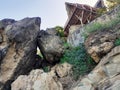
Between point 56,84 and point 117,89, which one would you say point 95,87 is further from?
point 56,84

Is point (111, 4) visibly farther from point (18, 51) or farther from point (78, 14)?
point (18, 51)

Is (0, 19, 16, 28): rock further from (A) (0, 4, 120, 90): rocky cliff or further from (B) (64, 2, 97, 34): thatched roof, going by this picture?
(B) (64, 2, 97, 34): thatched roof

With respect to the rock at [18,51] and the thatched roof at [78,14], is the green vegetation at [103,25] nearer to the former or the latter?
the rock at [18,51]

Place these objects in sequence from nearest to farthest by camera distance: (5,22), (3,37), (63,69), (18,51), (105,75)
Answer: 1. (105,75)
2. (63,69)
3. (18,51)
4. (3,37)
5. (5,22)

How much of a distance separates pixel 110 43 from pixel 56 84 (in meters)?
3.26

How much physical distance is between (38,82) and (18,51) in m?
3.88

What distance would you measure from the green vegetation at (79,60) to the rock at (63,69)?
33 cm

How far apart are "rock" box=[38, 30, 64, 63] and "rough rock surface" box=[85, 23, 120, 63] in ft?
9.99

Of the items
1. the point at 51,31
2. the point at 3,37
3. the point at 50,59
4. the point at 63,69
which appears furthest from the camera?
the point at 51,31

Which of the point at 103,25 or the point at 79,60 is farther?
the point at 79,60

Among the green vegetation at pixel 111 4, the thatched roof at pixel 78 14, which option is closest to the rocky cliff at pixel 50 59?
the thatched roof at pixel 78 14

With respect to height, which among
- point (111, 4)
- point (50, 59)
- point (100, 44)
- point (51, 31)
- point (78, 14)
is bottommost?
point (50, 59)

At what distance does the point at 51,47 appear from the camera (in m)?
18.4

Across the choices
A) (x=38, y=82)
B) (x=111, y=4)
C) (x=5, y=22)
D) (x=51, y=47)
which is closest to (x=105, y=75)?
(x=38, y=82)
